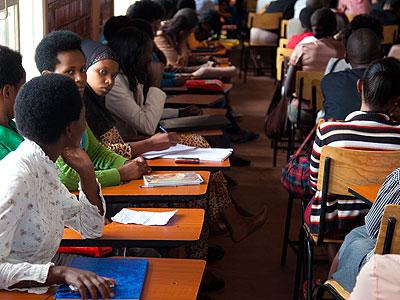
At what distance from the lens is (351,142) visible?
347cm

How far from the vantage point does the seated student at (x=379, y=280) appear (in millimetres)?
1710

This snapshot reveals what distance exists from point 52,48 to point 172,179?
0.68 meters

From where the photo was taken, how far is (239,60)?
482 inches

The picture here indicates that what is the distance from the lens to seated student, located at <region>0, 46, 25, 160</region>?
2.80 meters

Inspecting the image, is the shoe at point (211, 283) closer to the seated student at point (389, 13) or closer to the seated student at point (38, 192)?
the seated student at point (38, 192)

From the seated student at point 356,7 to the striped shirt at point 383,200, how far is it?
695cm

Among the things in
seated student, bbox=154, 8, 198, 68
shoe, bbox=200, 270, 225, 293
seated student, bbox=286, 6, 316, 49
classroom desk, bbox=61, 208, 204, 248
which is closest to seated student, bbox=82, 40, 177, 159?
shoe, bbox=200, 270, 225, 293

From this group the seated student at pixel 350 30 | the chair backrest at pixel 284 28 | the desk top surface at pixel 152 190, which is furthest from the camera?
the chair backrest at pixel 284 28

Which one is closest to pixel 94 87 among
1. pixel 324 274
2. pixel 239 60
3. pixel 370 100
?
pixel 370 100

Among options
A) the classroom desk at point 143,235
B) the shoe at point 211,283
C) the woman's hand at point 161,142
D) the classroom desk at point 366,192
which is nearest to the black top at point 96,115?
the woman's hand at point 161,142

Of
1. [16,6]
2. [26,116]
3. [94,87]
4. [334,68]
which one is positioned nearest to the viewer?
[26,116]

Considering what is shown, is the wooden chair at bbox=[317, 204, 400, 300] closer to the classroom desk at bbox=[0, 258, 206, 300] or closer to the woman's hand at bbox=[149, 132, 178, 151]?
the classroom desk at bbox=[0, 258, 206, 300]

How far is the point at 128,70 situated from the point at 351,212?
1.64 m

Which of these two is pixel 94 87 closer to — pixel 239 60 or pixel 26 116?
pixel 26 116
